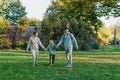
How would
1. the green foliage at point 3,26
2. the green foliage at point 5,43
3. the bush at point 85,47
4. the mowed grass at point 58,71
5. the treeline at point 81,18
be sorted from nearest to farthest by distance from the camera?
1. the mowed grass at point 58,71
2. the treeline at point 81,18
3. the bush at point 85,47
4. the green foliage at point 3,26
5. the green foliage at point 5,43

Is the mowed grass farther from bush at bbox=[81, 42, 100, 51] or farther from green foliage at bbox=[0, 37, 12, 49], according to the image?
green foliage at bbox=[0, 37, 12, 49]

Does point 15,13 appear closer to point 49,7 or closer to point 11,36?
point 49,7

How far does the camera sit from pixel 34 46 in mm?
22859

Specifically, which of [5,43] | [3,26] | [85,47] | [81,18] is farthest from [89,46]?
[81,18]

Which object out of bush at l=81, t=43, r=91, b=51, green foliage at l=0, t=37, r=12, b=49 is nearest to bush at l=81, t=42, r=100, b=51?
bush at l=81, t=43, r=91, b=51

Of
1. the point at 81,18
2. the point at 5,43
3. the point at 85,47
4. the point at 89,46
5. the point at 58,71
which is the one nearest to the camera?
the point at 58,71

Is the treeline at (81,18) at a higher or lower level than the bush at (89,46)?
higher

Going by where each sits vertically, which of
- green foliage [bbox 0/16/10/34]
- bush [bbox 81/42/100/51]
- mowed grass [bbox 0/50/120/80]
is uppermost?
green foliage [bbox 0/16/10/34]

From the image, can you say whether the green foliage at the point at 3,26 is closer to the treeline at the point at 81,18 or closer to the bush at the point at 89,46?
the treeline at the point at 81,18

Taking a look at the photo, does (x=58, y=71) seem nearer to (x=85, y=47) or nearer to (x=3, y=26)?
(x=85, y=47)

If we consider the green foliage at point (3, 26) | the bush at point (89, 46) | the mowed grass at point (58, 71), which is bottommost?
the bush at point (89, 46)

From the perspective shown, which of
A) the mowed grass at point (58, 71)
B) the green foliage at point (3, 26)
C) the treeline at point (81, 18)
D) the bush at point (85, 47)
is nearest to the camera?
the mowed grass at point (58, 71)

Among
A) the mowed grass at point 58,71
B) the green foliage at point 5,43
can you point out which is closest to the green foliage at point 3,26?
the green foliage at point 5,43

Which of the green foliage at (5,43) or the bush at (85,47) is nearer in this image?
the bush at (85,47)
